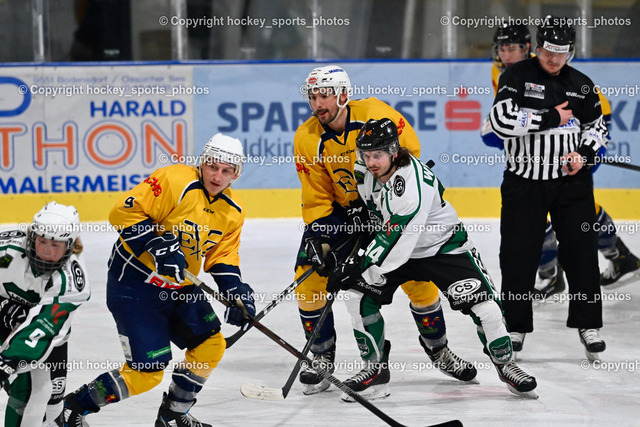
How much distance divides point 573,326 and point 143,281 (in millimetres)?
2031

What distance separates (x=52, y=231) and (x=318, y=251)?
1.33 m

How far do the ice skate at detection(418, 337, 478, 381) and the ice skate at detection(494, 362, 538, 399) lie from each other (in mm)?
177

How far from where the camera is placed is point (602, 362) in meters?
4.24

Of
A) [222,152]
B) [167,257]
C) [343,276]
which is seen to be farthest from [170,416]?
[222,152]

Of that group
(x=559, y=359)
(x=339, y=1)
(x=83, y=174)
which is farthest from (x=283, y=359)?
(x=339, y=1)

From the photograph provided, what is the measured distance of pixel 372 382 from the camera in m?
3.81

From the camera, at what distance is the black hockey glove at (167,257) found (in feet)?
10.4

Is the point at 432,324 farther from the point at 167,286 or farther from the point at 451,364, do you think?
the point at 167,286

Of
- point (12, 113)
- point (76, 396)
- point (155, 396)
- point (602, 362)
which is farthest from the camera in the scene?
point (12, 113)

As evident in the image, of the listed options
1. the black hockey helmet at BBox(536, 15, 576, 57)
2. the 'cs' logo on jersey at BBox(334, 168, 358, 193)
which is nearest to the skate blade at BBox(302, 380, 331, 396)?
the 'cs' logo on jersey at BBox(334, 168, 358, 193)

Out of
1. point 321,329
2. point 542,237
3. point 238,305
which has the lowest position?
point 321,329

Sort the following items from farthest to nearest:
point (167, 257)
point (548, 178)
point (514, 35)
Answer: point (514, 35), point (548, 178), point (167, 257)

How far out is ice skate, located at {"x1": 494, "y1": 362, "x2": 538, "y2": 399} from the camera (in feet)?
12.2

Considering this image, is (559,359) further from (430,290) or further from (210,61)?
(210,61)
